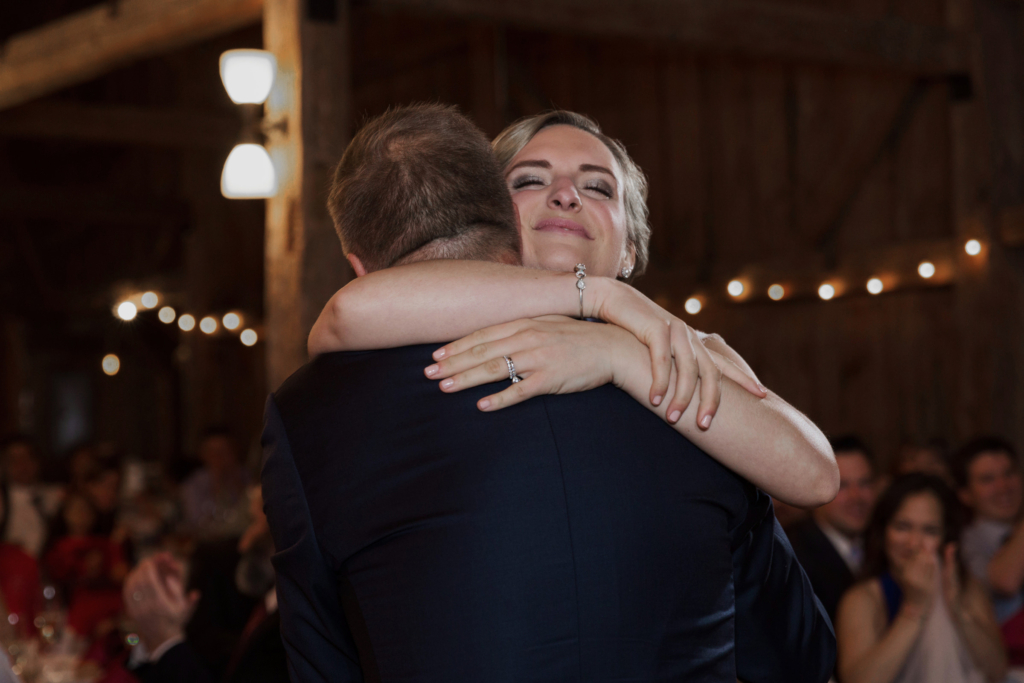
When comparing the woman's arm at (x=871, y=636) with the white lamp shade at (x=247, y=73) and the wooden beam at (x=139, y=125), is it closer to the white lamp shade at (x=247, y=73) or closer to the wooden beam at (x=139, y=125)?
the white lamp shade at (x=247, y=73)

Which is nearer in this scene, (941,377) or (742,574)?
(742,574)

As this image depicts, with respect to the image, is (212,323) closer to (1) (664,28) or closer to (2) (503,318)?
(1) (664,28)

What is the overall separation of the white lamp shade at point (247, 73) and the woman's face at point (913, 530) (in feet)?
10.1

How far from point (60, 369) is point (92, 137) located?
6872 mm

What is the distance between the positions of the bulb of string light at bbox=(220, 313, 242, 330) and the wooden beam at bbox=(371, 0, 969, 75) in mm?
6054

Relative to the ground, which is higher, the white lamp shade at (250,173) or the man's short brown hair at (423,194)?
the white lamp shade at (250,173)

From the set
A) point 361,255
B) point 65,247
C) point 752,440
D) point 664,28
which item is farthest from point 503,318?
point 65,247

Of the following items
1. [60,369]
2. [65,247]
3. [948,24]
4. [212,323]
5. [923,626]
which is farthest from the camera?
[60,369]

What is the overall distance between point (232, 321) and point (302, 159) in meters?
6.66

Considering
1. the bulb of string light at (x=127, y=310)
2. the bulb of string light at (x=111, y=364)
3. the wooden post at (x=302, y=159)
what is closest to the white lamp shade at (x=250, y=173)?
the wooden post at (x=302, y=159)

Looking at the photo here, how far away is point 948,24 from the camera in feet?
21.8

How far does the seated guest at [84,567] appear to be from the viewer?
154 inches

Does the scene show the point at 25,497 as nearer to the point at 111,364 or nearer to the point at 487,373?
the point at 487,373

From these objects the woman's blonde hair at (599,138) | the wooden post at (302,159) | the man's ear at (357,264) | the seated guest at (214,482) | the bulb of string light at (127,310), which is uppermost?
the bulb of string light at (127,310)
